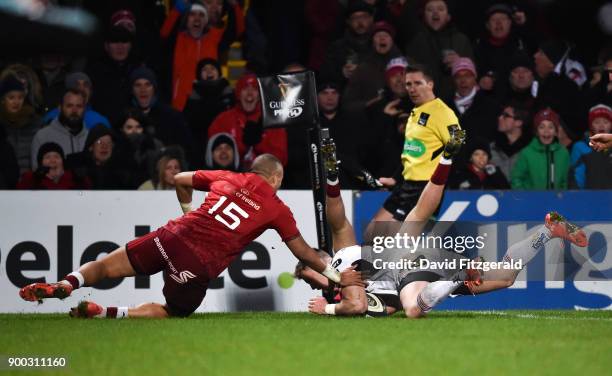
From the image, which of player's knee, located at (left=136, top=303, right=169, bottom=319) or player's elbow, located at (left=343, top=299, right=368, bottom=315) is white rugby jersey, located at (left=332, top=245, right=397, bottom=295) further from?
player's knee, located at (left=136, top=303, right=169, bottom=319)

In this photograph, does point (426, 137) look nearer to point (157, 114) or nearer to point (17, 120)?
point (157, 114)

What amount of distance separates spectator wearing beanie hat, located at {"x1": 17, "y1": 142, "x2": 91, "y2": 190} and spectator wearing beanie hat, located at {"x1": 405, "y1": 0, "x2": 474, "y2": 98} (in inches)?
184

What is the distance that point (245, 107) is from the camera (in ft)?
49.5

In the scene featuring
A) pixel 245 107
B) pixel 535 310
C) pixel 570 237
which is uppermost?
pixel 245 107

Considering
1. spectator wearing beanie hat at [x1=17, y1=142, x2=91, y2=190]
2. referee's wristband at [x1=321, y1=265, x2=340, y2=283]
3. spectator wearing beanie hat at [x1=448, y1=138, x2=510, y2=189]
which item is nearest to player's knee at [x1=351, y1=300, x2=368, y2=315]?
referee's wristband at [x1=321, y1=265, x2=340, y2=283]

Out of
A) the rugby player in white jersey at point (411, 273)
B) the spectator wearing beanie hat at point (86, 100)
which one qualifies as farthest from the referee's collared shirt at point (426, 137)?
the spectator wearing beanie hat at point (86, 100)

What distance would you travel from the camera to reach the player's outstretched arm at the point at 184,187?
11.6 meters

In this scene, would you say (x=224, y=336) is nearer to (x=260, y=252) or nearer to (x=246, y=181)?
(x=246, y=181)

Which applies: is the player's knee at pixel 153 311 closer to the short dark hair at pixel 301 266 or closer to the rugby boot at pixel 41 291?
the rugby boot at pixel 41 291

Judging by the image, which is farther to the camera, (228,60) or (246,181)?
(228,60)

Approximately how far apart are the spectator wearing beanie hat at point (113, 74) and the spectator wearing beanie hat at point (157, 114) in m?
0.24

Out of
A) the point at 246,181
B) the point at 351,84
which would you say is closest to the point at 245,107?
the point at 351,84

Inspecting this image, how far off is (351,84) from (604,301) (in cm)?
431

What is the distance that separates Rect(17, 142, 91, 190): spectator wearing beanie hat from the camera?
45.2ft
